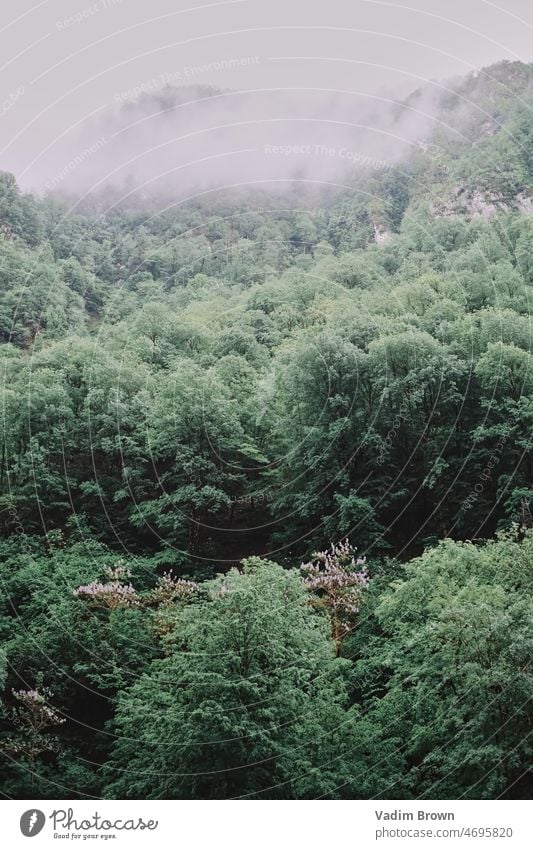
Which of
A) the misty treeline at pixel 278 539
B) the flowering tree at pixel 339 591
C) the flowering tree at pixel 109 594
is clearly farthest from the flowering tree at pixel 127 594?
the flowering tree at pixel 339 591

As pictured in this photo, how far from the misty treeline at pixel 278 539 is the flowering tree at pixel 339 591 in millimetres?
117

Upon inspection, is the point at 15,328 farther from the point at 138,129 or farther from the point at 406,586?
the point at 406,586

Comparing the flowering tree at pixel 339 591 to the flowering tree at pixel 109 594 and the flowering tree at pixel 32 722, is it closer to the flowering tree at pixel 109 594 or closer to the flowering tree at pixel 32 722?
the flowering tree at pixel 109 594

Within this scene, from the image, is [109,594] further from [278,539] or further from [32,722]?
[278,539]

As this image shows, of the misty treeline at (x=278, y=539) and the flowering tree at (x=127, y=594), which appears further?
the flowering tree at (x=127, y=594)

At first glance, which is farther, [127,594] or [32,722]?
[127,594]

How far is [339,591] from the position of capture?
25.2m

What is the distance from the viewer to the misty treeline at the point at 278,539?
55.7 feet

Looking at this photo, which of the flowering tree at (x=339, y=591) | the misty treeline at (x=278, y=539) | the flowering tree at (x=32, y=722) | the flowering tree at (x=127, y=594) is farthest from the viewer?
the flowering tree at (x=127, y=594)

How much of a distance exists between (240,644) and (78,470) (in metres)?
23.7

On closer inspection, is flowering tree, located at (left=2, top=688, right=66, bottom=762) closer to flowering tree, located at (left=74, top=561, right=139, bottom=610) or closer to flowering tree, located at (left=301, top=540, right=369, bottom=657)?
flowering tree, located at (left=74, top=561, right=139, bottom=610)

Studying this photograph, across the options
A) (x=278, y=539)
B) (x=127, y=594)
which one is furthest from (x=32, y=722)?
(x=278, y=539)

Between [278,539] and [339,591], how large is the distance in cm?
816
